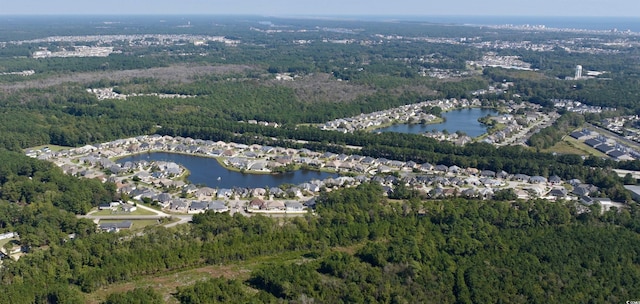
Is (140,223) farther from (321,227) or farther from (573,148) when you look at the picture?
(573,148)

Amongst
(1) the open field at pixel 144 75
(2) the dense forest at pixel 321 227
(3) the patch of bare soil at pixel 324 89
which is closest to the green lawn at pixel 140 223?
(2) the dense forest at pixel 321 227

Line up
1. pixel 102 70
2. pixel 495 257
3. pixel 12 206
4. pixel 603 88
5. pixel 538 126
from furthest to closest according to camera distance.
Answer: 1. pixel 102 70
2. pixel 603 88
3. pixel 538 126
4. pixel 12 206
5. pixel 495 257

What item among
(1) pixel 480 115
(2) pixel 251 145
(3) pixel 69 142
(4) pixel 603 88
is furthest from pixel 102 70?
(4) pixel 603 88

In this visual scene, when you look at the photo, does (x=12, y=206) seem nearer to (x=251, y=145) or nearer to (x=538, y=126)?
(x=251, y=145)

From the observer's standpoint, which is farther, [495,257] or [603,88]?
[603,88]

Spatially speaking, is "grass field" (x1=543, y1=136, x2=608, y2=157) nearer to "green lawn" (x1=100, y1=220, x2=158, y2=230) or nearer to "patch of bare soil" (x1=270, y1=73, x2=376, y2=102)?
"patch of bare soil" (x1=270, y1=73, x2=376, y2=102)

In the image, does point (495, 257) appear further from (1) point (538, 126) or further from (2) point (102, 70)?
(2) point (102, 70)

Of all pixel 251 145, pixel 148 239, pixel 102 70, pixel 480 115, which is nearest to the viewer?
pixel 148 239

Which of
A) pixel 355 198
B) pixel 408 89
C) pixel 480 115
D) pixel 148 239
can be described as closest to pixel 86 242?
pixel 148 239
